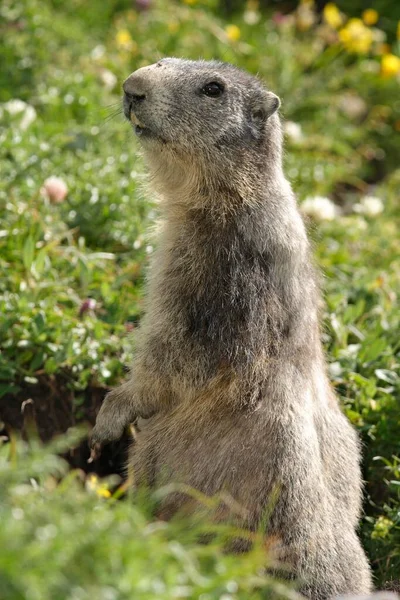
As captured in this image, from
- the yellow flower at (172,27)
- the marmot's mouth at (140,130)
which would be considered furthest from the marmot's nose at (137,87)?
the yellow flower at (172,27)

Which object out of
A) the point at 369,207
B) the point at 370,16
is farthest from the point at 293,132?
the point at 370,16

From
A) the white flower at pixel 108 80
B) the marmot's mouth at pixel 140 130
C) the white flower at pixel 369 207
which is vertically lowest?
the marmot's mouth at pixel 140 130

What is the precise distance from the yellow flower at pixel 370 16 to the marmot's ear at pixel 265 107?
4896mm

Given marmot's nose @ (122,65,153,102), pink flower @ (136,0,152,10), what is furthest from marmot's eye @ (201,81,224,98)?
pink flower @ (136,0,152,10)

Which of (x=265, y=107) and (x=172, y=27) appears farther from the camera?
(x=172, y=27)

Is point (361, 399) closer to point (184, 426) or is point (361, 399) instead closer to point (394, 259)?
point (184, 426)

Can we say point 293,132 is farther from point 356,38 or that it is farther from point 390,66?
point 356,38

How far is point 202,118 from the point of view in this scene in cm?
438

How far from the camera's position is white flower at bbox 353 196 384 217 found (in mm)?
7211

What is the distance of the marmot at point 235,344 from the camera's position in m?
Answer: 3.94

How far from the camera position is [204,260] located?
4.17 meters

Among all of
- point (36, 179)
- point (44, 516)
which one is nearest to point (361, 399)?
point (36, 179)

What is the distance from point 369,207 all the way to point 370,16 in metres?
2.61

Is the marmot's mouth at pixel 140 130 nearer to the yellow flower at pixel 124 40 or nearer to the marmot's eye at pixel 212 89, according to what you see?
the marmot's eye at pixel 212 89
